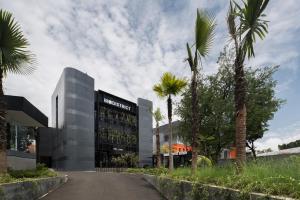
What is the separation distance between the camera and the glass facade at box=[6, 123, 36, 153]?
2726 cm

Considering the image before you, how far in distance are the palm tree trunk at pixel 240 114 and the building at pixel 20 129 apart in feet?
49.7

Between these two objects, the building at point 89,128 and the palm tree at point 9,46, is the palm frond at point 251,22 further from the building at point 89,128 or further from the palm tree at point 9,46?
the building at point 89,128

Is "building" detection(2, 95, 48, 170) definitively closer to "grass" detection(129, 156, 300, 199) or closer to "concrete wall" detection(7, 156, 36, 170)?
"concrete wall" detection(7, 156, 36, 170)

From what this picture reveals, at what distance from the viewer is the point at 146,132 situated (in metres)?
101

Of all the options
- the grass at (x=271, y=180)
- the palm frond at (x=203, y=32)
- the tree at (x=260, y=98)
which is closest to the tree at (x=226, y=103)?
the tree at (x=260, y=98)

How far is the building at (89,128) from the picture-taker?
232 feet

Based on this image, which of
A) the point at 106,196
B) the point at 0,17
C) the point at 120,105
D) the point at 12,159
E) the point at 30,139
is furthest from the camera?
the point at 120,105

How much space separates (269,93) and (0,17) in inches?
736

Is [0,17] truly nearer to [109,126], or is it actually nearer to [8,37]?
[8,37]

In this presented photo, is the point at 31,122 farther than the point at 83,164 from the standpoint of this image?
No

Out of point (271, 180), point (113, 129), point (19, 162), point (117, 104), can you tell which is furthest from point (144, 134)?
point (271, 180)

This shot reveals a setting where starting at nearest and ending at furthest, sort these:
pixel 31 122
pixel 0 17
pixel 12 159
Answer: pixel 0 17 → pixel 12 159 → pixel 31 122

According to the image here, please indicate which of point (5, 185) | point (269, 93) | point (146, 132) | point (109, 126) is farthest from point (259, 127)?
point (146, 132)

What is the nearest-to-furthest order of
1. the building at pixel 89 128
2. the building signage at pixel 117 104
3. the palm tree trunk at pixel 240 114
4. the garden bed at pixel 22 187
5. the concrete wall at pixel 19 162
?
the palm tree trunk at pixel 240 114 < the garden bed at pixel 22 187 < the concrete wall at pixel 19 162 < the building at pixel 89 128 < the building signage at pixel 117 104
